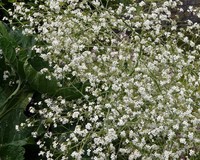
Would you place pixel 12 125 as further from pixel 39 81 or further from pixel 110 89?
pixel 110 89

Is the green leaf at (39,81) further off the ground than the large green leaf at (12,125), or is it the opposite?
the green leaf at (39,81)

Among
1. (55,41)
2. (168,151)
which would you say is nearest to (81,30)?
(55,41)

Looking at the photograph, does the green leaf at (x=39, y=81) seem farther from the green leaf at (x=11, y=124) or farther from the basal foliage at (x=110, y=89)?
the green leaf at (x=11, y=124)

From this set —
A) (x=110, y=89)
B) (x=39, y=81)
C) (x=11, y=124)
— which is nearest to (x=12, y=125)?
(x=11, y=124)

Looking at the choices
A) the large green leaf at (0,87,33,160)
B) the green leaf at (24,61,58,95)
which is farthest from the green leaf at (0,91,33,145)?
the green leaf at (24,61,58,95)

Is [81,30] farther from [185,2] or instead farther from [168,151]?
[185,2]

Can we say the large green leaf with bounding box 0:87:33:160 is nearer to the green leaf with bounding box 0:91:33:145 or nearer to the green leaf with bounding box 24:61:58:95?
the green leaf with bounding box 0:91:33:145

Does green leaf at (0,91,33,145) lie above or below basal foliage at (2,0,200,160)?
below

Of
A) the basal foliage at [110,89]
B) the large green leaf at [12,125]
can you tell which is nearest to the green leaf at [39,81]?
the basal foliage at [110,89]
